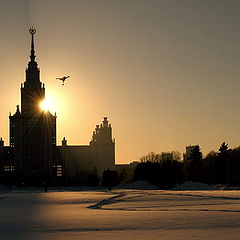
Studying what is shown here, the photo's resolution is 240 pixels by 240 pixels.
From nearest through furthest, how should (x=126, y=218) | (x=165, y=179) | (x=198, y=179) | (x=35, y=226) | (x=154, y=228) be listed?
(x=154, y=228)
(x=35, y=226)
(x=126, y=218)
(x=165, y=179)
(x=198, y=179)

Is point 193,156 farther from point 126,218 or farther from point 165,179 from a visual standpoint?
point 126,218

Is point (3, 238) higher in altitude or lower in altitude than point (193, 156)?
lower

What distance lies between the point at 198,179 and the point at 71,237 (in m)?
134

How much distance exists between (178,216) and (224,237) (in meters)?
9.58

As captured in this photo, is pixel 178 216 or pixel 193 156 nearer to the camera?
pixel 178 216

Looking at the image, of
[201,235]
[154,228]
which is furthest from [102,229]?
[201,235]

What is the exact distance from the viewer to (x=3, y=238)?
20.7 m

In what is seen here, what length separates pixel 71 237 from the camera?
69.8 feet

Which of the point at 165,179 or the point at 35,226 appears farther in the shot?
the point at 165,179

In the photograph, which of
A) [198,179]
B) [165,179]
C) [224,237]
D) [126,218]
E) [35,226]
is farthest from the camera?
[198,179]

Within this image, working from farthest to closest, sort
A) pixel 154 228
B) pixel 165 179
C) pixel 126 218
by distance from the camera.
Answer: pixel 165 179 < pixel 126 218 < pixel 154 228

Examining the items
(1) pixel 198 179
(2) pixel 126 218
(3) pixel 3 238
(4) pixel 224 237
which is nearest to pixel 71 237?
(3) pixel 3 238

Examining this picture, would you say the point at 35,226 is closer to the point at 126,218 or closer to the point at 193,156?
the point at 126,218

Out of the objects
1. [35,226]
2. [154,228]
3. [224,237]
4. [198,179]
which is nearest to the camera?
[224,237]
